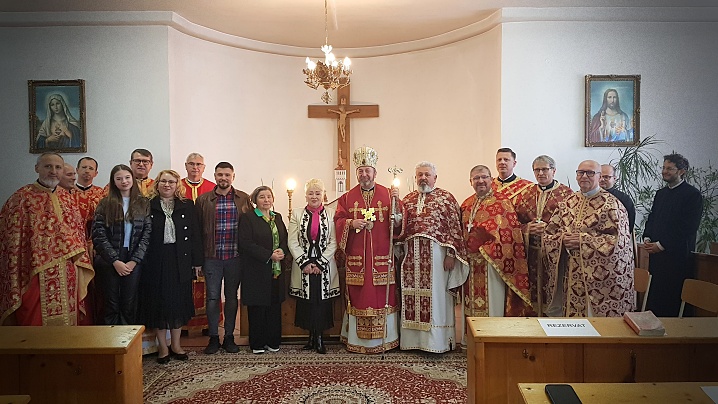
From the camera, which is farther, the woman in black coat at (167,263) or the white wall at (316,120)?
the white wall at (316,120)

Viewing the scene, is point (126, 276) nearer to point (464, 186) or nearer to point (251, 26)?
point (251, 26)

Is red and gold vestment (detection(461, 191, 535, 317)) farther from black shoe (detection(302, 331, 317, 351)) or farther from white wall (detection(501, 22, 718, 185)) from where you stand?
white wall (detection(501, 22, 718, 185))

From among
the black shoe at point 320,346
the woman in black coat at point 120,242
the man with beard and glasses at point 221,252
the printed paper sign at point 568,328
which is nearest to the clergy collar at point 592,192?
the printed paper sign at point 568,328

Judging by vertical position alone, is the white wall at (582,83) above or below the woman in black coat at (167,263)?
above

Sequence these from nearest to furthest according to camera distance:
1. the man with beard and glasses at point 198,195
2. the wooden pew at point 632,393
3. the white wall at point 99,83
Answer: the wooden pew at point 632,393 → the man with beard and glasses at point 198,195 → the white wall at point 99,83

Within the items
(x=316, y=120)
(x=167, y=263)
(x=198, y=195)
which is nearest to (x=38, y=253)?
(x=167, y=263)

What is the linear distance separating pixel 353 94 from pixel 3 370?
21.1 ft

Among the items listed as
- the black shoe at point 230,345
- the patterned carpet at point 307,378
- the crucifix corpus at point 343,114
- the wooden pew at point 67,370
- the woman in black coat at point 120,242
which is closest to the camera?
the wooden pew at point 67,370

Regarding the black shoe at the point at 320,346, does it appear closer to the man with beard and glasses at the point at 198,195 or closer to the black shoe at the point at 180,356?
the black shoe at the point at 180,356

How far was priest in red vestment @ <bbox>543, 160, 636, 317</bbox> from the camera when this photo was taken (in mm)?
4160

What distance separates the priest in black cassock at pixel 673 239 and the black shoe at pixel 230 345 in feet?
12.4

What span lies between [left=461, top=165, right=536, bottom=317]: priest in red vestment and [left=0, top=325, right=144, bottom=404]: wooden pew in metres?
3.13

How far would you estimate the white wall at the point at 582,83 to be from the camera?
19.8 feet

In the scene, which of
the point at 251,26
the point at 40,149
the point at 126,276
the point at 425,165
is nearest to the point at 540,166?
the point at 425,165
